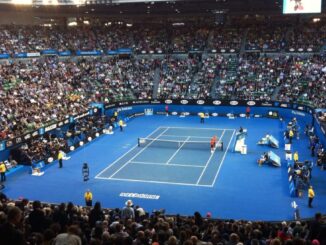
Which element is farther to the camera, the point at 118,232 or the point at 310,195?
the point at 310,195

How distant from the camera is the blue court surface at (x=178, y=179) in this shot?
1017 inches

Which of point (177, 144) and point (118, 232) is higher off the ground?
point (118, 232)

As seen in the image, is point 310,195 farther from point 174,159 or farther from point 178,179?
point 174,159

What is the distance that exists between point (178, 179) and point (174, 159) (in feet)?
17.6

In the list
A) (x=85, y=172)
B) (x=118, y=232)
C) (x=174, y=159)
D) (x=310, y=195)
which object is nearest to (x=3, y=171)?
(x=85, y=172)

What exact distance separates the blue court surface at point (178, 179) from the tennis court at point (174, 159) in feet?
0.23

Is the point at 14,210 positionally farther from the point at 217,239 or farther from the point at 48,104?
the point at 48,104

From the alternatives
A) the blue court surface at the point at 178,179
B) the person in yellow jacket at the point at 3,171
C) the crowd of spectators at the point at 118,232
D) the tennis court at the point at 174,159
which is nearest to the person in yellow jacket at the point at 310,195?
the blue court surface at the point at 178,179

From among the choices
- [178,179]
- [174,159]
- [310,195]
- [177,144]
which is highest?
[310,195]

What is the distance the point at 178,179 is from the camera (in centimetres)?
3078

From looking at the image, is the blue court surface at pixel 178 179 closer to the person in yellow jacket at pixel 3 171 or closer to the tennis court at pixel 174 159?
the tennis court at pixel 174 159

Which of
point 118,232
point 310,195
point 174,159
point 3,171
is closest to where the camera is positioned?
point 118,232

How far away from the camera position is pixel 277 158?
112 ft

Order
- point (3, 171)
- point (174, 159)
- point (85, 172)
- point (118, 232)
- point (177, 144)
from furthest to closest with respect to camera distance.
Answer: point (177, 144), point (174, 159), point (3, 171), point (85, 172), point (118, 232)
